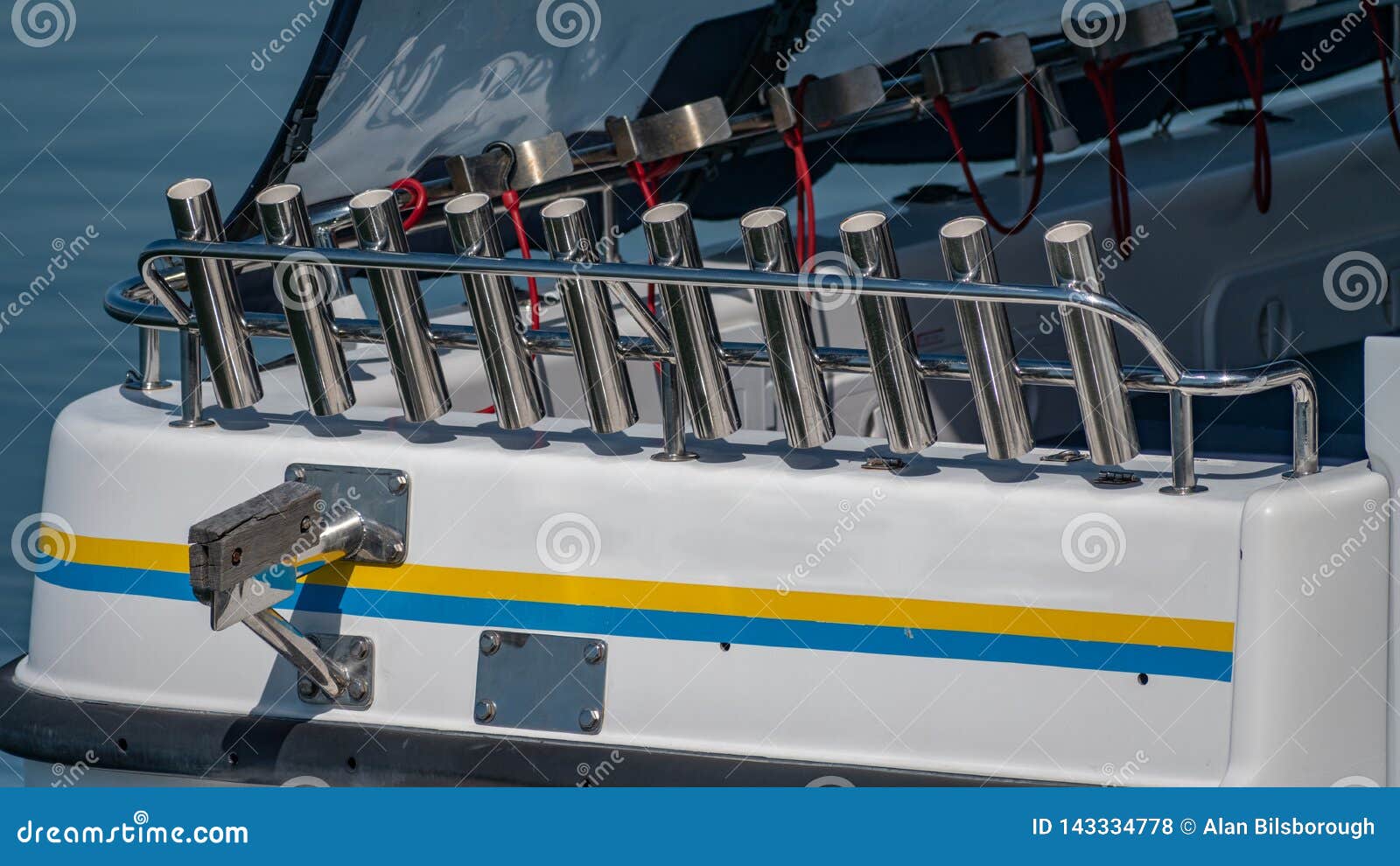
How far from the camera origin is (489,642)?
235 cm

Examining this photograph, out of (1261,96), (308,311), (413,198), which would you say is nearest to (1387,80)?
(1261,96)

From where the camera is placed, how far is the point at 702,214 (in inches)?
148

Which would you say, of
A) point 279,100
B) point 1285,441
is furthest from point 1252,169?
point 279,100

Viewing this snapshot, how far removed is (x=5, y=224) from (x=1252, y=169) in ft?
20.1

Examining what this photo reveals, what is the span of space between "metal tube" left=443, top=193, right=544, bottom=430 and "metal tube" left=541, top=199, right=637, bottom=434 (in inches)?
3.1

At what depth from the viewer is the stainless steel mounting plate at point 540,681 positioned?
232 centimetres

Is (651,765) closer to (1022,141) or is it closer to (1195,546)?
(1195,546)

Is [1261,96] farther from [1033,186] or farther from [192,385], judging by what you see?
[192,385]

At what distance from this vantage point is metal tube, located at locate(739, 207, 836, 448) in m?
2.24

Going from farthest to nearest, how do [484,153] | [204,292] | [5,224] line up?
1. [5,224]
2. [484,153]
3. [204,292]

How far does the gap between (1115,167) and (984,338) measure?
1.63 meters

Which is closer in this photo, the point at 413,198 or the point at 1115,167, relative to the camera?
the point at 413,198

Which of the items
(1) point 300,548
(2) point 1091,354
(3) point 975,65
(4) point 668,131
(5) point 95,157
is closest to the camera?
(2) point 1091,354

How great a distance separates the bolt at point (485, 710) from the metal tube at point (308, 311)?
0.44m
